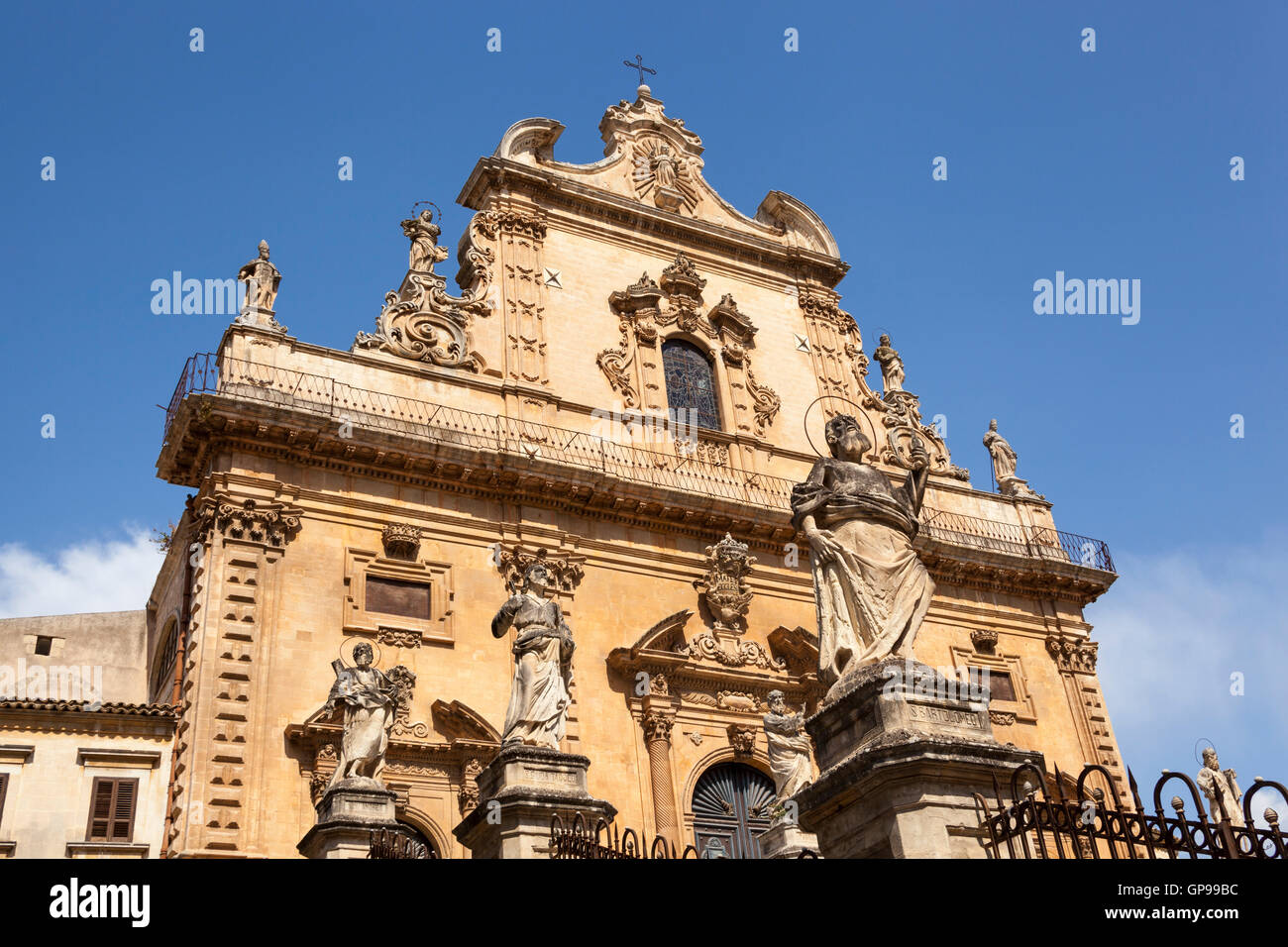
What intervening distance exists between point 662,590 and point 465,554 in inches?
130

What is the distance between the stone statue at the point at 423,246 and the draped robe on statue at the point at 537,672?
11.9 m

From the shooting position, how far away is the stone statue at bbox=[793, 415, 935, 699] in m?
7.44

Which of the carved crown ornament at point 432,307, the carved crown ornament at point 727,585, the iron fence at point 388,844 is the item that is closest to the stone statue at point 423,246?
the carved crown ornament at point 432,307

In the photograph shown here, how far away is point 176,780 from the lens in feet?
49.5

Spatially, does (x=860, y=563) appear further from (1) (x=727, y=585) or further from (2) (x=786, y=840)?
(1) (x=727, y=585)

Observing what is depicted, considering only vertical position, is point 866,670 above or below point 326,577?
below

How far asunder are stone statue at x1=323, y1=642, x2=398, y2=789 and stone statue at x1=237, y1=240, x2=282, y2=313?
8396mm

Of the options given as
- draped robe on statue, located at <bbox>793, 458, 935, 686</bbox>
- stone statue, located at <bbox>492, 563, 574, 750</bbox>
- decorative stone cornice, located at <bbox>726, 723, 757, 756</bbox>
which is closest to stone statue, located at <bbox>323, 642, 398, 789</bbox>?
stone statue, located at <bbox>492, 563, 574, 750</bbox>

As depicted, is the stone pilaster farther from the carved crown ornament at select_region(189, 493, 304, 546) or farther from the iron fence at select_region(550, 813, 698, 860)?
the iron fence at select_region(550, 813, 698, 860)

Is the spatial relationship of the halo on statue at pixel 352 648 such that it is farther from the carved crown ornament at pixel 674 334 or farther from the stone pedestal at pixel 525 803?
the stone pedestal at pixel 525 803

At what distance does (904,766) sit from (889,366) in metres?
19.7

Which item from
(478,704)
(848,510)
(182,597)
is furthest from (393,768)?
(848,510)
